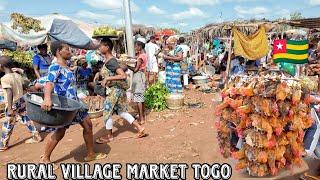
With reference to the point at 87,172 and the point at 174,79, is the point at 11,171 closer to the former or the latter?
the point at 87,172

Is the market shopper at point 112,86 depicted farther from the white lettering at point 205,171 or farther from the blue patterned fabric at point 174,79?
the blue patterned fabric at point 174,79

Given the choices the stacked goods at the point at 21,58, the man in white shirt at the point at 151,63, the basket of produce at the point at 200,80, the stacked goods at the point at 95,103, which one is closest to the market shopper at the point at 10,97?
the stacked goods at the point at 95,103

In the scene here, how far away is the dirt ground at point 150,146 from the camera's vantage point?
4.91 m

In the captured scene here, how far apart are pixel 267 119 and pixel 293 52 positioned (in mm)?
6222

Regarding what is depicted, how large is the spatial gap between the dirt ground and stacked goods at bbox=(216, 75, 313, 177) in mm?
378

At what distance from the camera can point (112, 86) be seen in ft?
18.0

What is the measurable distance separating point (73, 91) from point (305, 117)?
113 inches

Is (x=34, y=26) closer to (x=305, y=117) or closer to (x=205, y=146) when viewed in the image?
(x=205, y=146)

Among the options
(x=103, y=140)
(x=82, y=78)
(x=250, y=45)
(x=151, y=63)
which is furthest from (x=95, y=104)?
(x=250, y=45)

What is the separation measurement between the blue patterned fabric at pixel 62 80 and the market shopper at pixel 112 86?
2.84 feet

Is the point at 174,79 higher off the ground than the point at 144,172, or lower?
higher

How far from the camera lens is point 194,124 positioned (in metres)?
6.74

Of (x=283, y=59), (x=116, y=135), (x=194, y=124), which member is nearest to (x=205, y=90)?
(x=283, y=59)

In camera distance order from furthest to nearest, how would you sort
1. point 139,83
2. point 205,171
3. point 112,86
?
point 139,83 < point 112,86 < point 205,171
